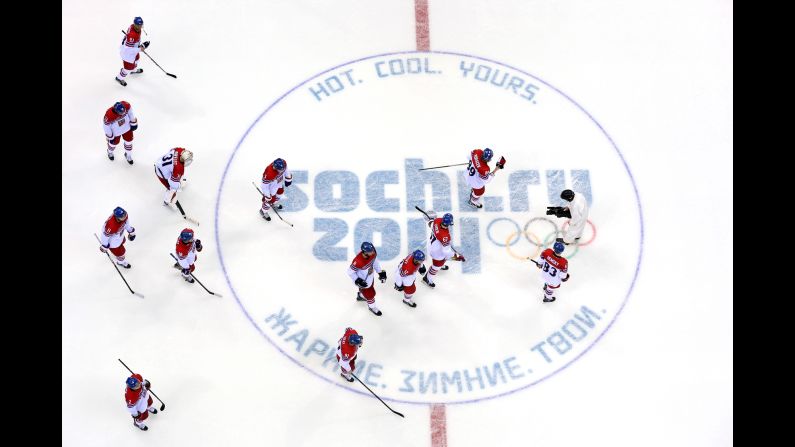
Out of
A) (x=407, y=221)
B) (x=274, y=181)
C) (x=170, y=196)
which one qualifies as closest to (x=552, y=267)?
(x=407, y=221)

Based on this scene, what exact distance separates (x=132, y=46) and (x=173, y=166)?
2.27 meters

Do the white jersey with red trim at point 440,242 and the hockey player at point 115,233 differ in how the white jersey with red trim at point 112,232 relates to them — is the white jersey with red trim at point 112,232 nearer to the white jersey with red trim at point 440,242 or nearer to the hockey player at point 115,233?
the hockey player at point 115,233

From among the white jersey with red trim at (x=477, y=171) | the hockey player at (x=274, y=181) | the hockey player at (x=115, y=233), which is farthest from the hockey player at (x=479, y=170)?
the hockey player at (x=115, y=233)

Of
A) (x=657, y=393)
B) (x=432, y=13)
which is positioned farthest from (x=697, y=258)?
(x=432, y=13)

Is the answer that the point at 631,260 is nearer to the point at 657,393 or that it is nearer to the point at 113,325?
the point at 657,393

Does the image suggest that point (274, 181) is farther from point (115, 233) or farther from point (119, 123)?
point (119, 123)

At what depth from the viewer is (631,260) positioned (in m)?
15.4

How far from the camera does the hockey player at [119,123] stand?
15.2 meters

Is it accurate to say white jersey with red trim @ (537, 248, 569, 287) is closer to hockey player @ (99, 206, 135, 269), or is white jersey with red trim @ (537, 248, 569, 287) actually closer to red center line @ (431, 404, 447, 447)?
red center line @ (431, 404, 447, 447)

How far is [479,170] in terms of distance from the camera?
15062 millimetres

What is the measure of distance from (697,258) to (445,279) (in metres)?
3.30

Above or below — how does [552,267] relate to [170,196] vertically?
below

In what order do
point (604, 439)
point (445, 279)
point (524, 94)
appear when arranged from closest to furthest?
point (604, 439) < point (445, 279) < point (524, 94)

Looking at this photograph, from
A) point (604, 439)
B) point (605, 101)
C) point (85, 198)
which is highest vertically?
point (605, 101)
